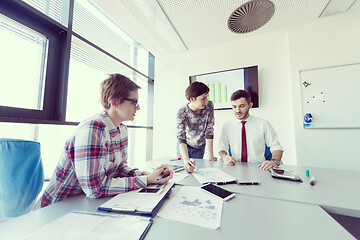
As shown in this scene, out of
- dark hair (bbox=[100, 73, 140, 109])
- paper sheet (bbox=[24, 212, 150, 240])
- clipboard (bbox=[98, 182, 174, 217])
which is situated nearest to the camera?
paper sheet (bbox=[24, 212, 150, 240])

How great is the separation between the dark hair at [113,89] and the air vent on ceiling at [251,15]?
151 cm

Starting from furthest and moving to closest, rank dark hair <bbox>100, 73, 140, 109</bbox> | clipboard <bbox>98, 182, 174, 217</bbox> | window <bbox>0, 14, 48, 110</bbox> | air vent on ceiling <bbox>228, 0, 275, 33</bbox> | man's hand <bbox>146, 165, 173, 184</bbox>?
air vent on ceiling <bbox>228, 0, 275, 33</bbox>
window <bbox>0, 14, 48, 110</bbox>
dark hair <bbox>100, 73, 140, 109</bbox>
man's hand <bbox>146, 165, 173, 184</bbox>
clipboard <bbox>98, 182, 174, 217</bbox>

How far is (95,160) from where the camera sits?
25.6 inches

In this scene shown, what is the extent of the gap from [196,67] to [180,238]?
9.68 feet

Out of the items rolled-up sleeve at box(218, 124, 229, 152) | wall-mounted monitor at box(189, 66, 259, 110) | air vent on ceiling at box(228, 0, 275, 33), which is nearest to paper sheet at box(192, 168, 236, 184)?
rolled-up sleeve at box(218, 124, 229, 152)

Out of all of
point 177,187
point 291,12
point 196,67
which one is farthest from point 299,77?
point 177,187

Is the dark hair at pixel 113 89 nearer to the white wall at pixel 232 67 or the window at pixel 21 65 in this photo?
the window at pixel 21 65

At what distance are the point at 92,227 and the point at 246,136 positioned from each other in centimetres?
152

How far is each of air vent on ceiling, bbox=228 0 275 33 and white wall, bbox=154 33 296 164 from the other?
79cm

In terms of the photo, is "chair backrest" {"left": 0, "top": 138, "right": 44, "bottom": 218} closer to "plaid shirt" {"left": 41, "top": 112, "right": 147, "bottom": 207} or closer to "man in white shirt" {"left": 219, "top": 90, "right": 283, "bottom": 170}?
"plaid shirt" {"left": 41, "top": 112, "right": 147, "bottom": 207}

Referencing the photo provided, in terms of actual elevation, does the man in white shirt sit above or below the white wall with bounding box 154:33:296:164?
below

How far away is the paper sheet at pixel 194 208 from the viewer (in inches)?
19.3

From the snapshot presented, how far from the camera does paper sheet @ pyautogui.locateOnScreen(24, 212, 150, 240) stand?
0.40 meters

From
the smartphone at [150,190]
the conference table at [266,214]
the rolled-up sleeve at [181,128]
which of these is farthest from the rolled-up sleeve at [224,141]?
the smartphone at [150,190]
